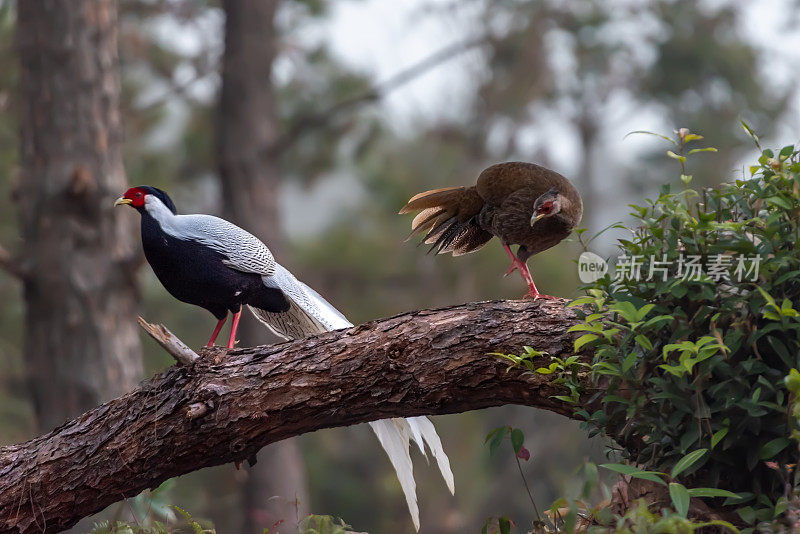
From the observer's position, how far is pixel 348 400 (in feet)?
9.39

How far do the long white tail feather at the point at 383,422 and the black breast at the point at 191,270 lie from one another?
15cm

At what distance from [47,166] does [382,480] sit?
455 inches

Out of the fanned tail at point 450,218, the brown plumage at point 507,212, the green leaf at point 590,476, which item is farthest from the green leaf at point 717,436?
the fanned tail at point 450,218

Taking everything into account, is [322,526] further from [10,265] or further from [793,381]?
[10,265]

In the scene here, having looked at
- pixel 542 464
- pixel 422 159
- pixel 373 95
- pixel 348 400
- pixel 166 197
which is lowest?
pixel 348 400

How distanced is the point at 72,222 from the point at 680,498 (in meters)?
4.58

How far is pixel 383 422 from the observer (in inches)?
129

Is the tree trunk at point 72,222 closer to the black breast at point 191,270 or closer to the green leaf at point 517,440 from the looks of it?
the black breast at point 191,270

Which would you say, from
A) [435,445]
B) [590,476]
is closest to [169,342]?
[435,445]

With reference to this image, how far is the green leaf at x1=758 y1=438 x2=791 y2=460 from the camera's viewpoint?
2.17 m

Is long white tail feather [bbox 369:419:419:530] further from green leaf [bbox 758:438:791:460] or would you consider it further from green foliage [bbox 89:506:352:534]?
green leaf [bbox 758:438:791:460]

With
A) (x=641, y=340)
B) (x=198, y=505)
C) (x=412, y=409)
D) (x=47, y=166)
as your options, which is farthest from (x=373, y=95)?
(x=198, y=505)

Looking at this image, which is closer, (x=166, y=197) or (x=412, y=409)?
(x=412, y=409)

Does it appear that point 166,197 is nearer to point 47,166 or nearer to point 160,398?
point 160,398
